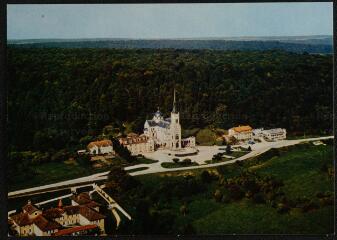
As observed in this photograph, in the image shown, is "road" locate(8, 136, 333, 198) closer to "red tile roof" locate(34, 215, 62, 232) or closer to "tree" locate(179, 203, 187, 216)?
"red tile roof" locate(34, 215, 62, 232)

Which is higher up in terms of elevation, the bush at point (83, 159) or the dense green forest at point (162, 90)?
the dense green forest at point (162, 90)

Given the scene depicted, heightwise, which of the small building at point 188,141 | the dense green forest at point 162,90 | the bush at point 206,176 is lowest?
the bush at point 206,176

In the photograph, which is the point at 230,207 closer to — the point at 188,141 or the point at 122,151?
the point at 188,141

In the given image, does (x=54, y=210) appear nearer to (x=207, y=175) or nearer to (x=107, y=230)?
(x=107, y=230)

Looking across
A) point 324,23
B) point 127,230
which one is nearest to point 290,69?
point 324,23

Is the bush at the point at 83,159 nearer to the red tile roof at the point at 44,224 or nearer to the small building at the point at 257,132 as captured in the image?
the red tile roof at the point at 44,224

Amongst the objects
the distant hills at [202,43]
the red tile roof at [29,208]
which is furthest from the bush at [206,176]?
the red tile roof at [29,208]

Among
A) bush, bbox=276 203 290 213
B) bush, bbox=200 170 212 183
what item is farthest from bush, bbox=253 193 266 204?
bush, bbox=200 170 212 183
